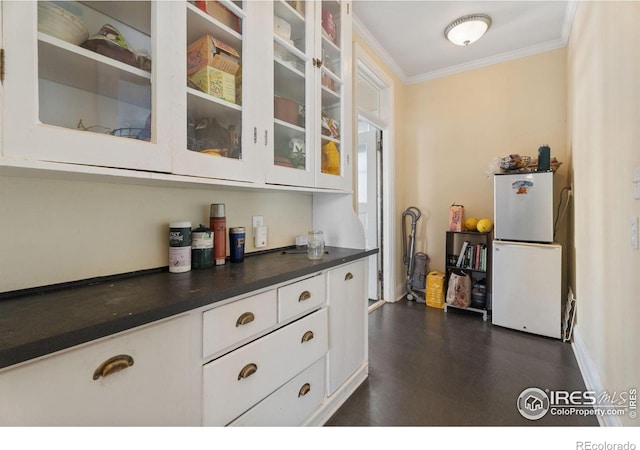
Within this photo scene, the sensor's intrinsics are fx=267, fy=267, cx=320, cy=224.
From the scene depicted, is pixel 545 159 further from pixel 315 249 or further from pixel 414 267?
pixel 315 249

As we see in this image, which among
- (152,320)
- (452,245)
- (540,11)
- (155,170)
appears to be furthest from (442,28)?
(152,320)

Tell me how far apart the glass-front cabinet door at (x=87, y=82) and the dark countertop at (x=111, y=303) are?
41 cm

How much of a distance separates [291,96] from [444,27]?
78.3 inches

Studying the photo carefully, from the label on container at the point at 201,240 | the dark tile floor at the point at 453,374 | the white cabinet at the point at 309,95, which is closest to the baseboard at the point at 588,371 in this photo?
the dark tile floor at the point at 453,374

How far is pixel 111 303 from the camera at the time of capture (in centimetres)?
79

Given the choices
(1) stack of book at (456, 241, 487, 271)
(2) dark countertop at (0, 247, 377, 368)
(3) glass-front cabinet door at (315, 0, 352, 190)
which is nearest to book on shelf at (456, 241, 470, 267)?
(1) stack of book at (456, 241, 487, 271)

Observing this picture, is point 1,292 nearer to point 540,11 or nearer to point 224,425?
point 224,425

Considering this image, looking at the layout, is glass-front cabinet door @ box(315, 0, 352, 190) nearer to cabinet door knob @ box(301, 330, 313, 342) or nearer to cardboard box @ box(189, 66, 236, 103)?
cardboard box @ box(189, 66, 236, 103)

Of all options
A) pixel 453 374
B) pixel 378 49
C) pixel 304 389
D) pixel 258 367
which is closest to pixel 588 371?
pixel 453 374

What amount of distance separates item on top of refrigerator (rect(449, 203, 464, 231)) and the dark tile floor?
3.30 ft

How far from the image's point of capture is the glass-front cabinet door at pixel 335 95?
1.69m

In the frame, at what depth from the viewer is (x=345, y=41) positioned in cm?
181

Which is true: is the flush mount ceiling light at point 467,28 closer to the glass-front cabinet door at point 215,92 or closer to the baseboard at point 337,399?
the glass-front cabinet door at point 215,92
